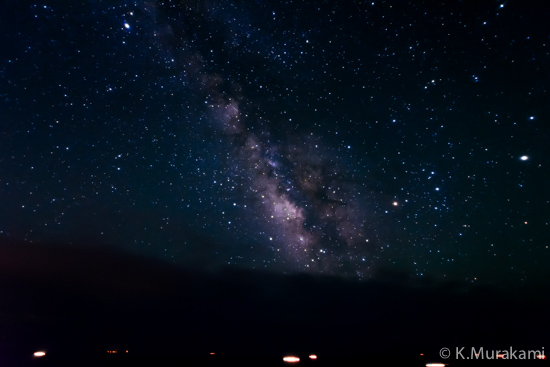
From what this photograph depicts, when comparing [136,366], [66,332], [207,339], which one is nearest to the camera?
[136,366]

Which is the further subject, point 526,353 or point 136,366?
point 526,353

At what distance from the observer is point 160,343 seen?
3325 cm

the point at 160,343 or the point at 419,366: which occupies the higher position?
the point at 419,366

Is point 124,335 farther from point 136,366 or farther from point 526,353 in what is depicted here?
point 526,353

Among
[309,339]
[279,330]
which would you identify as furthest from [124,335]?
[309,339]

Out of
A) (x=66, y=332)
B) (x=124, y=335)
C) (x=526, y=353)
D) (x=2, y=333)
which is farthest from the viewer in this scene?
(x=124, y=335)

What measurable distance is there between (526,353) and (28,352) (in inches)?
462

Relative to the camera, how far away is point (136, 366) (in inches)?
270

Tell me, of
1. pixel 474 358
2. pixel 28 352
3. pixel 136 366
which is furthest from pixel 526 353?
pixel 28 352

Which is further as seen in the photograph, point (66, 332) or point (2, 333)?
point (66, 332)

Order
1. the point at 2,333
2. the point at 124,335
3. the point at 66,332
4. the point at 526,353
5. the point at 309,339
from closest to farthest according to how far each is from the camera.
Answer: the point at 526,353 < the point at 2,333 < the point at 66,332 < the point at 124,335 < the point at 309,339

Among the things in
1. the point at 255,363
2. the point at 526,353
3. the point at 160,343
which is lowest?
the point at 160,343

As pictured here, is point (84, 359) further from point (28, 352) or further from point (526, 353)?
point (526, 353)

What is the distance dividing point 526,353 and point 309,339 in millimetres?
35810
